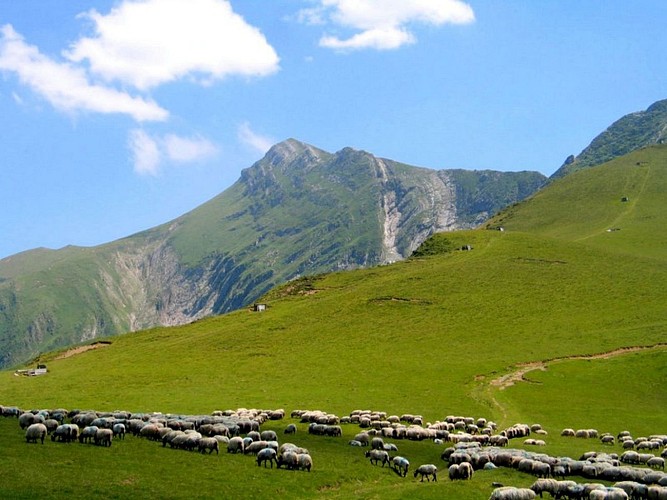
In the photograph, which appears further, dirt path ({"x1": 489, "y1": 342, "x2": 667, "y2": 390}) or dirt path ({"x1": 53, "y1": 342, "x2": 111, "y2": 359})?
dirt path ({"x1": 53, "y1": 342, "x2": 111, "y2": 359})

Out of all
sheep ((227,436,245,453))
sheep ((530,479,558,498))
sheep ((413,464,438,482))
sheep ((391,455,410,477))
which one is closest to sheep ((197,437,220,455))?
sheep ((227,436,245,453))

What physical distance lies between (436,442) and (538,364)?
3957 centimetres

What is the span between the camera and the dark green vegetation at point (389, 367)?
3281 centimetres

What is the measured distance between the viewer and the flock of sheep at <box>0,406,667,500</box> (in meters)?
32.2

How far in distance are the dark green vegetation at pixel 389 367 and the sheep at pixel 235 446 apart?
109 inches

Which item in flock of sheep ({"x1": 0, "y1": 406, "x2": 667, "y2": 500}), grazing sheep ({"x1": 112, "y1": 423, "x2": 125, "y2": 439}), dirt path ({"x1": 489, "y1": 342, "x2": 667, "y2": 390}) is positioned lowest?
dirt path ({"x1": 489, "y1": 342, "x2": 667, "y2": 390})

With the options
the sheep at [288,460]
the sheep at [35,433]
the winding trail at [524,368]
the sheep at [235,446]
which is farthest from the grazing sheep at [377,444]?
the winding trail at [524,368]

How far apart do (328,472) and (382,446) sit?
920 cm

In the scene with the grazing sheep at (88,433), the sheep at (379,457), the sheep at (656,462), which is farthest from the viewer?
the sheep at (656,462)

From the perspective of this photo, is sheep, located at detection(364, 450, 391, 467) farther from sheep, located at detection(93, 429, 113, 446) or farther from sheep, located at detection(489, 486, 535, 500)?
sheep, located at detection(93, 429, 113, 446)

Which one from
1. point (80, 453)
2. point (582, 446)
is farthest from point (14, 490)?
point (582, 446)

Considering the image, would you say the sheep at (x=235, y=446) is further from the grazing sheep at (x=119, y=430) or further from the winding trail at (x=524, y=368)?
the winding trail at (x=524, y=368)

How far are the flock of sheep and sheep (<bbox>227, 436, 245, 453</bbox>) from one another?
6 cm

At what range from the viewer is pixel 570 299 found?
111375 millimetres
